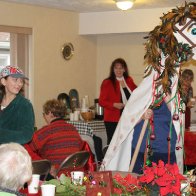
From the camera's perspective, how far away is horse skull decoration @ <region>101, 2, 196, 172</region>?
3.58m

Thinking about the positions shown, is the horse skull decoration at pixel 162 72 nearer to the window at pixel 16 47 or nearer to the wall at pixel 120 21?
the window at pixel 16 47

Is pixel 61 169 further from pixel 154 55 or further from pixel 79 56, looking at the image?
pixel 79 56

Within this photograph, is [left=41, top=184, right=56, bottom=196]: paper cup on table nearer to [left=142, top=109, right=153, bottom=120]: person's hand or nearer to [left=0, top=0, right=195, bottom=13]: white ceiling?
[left=142, top=109, right=153, bottom=120]: person's hand

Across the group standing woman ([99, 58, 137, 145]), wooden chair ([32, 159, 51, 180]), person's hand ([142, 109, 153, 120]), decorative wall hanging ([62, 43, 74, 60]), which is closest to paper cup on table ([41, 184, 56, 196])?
wooden chair ([32, 159, 51, 180])

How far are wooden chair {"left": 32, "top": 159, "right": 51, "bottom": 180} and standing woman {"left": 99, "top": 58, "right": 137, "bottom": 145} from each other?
2.61 metres

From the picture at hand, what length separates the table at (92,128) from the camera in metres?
6.30

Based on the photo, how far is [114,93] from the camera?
6.42 m

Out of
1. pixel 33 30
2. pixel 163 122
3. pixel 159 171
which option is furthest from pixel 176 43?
pixel 33 30

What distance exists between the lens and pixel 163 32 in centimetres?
361

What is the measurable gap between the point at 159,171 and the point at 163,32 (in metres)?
1.53

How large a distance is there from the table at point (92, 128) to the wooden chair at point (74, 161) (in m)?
2.11

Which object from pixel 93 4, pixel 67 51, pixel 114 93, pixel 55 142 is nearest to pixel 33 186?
pixel 55 142

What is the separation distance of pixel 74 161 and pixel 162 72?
3.22 ft

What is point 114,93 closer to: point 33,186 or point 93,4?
point 93,4
